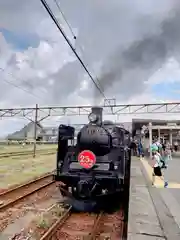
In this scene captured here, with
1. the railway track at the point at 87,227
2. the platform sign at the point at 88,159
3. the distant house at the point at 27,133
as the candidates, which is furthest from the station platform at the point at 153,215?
the distant house at the point at 27,133

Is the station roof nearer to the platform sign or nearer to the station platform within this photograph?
the station platform

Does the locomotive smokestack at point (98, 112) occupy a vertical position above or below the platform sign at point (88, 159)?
above

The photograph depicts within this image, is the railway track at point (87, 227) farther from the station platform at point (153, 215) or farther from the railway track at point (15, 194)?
the railway track at point (15, 194)

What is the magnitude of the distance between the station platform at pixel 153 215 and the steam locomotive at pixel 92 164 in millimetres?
762

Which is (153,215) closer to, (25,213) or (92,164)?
(92,164)

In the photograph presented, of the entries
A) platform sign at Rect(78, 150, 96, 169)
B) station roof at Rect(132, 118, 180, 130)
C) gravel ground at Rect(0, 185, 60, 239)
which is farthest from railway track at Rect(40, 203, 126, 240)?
station roof at Rect(132, 118, 180, 130)

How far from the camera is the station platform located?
202 inches

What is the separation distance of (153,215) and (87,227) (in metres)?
1.48

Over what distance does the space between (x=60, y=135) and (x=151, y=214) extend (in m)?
3.49

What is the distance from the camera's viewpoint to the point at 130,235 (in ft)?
16.4

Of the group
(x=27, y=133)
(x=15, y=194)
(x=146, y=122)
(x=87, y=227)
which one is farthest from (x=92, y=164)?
(x=27, y=133)

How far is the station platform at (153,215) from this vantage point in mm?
5123

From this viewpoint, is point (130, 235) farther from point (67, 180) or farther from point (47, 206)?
point (47, 206)

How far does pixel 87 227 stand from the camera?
6.48m
